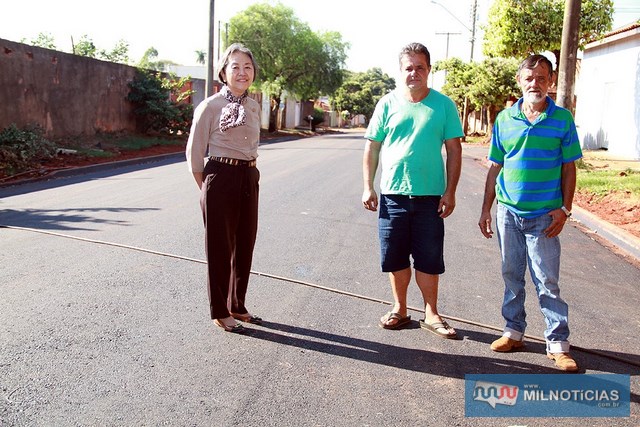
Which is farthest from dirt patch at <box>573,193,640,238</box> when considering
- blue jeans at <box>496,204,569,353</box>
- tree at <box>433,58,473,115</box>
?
tree at <box>433,58,473,115</box>

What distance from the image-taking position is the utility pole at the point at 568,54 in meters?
12.8

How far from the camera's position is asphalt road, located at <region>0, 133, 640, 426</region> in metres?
3.22

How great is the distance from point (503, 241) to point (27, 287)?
12.0 ft

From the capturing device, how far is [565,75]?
13492 mm

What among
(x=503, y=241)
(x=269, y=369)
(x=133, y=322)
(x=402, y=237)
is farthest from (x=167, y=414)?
(x=503, y=241)

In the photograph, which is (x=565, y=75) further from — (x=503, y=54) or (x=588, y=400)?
(x=588, y=400)

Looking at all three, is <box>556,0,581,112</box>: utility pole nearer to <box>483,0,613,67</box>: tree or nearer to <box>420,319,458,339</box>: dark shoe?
<box>483,0,613,67</box>: tree

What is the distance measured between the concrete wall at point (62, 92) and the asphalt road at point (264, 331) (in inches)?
376

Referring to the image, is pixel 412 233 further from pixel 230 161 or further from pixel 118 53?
pixel 118 53

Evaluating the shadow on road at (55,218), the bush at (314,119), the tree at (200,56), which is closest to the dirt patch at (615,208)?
the shadow on road at (55,218)

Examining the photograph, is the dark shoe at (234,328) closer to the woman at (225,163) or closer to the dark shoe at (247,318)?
the woman at (225,163)

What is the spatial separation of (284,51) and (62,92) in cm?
2049

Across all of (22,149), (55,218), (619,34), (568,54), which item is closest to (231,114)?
(55,218)

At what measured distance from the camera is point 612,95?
2069 cm
